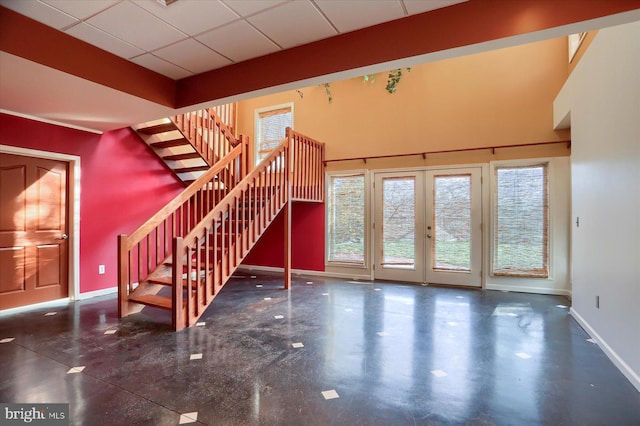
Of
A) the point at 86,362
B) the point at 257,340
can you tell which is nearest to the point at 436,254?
the point at 257,340

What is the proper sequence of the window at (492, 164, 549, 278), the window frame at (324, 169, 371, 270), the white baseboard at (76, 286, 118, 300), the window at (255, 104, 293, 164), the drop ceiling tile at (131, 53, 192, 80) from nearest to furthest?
the drop ceiling tile at (131, 53, 192, 80)
the white baseboard at (76, 286, 118, 300)
the window at (492, 164, 549, 278)
the window frame at (324, 169, 371, 270)
the window at (255, 104, 293, 164)

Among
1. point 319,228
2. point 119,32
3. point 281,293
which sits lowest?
point 281,293

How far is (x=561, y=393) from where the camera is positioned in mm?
2240

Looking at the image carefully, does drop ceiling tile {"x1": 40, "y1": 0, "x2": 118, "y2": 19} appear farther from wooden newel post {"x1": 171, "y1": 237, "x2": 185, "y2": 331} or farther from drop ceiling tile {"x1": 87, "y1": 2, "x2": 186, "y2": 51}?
wooden newel post {"x1": 171, "y1": 237, "x2": 185, "y2": 331}

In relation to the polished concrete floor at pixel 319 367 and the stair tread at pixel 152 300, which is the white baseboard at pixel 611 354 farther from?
the stair tread at pixel 152 300

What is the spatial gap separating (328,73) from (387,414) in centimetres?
270

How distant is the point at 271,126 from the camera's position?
24.0 feet

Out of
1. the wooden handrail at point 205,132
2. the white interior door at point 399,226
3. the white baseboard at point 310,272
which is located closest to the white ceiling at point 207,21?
the wooden handrail at point 205,132

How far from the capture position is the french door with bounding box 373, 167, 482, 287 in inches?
218

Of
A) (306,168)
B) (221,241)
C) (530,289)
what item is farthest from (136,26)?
(530,289)

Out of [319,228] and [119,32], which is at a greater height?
[119,32]

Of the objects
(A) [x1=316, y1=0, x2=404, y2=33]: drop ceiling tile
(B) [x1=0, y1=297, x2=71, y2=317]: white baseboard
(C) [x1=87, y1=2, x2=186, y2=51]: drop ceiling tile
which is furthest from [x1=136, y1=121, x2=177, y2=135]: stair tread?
(A) [x1=316, y1=0, x2=404, y2=33]: drop ceiling tile

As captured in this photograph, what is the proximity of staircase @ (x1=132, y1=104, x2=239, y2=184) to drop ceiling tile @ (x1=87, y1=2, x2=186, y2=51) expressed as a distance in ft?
7.24

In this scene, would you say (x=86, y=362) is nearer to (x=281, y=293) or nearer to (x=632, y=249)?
(x=281, y=293)
